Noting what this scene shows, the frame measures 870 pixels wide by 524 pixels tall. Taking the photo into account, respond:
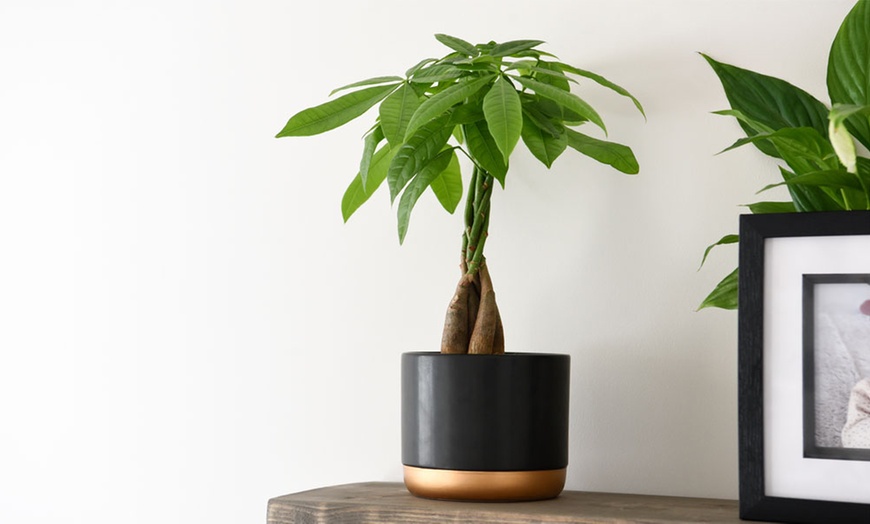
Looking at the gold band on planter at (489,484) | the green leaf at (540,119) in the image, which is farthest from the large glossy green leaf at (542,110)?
the gold band on planter at (489,484)

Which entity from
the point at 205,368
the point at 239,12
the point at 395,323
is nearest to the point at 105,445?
the point at 205,368

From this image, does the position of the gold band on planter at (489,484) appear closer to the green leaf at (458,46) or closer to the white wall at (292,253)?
the white wall at (292,253)

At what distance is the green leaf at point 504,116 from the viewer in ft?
2.57

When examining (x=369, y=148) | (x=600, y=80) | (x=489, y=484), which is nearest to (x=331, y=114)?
(x=369, y=148)

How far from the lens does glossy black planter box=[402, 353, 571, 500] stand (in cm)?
85

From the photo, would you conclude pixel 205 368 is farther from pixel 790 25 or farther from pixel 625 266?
pixel 790 25

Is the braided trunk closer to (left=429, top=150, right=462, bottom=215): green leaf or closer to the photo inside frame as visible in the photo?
(left=429, top=150, right=462, bottom=215): green leaf

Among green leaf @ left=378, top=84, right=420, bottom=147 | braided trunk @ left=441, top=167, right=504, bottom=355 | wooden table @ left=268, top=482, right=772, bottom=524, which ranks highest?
green leaf @ left=378, top=84, right=420, bottom=147

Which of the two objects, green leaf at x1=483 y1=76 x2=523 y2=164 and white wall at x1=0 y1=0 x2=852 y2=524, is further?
white wall at x1=0 y1=0 x2=852 y2=524

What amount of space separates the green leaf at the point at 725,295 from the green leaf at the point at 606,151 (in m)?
0.15

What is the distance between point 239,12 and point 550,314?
580 millimetres

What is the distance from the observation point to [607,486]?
98 centimetres

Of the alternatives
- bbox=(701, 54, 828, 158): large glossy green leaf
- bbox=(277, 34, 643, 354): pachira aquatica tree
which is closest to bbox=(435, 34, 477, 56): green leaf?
bbox=(277, 34, 643, 354): pachira aquatica tree

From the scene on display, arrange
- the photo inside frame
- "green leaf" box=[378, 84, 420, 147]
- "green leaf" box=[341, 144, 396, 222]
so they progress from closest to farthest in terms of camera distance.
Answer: the photo inside frame, "green leaf" box=[378, 84, 420, 147], "green leaf" box=[341, 144, 396, 222]
